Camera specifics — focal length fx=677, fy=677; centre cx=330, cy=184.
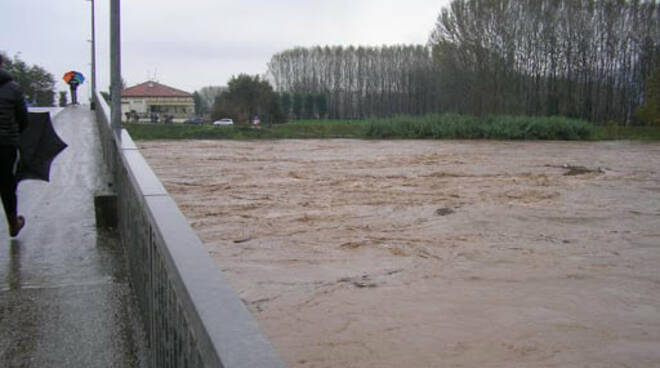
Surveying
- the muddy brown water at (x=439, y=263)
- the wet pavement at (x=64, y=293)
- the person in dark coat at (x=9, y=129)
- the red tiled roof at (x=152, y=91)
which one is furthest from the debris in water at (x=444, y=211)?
the red tiled roof at (x=152, y=91)

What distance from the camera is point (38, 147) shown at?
6.65 meters

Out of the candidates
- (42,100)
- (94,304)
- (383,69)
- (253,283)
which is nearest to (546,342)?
(253,283)

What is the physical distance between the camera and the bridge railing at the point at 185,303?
147 cm

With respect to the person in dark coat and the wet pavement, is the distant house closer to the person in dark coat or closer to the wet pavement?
the wet pavement

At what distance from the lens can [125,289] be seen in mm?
4672

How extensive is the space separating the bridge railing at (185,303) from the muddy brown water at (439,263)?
199cm

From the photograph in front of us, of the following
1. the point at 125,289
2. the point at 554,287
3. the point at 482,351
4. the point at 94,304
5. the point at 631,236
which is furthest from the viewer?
the point at 631,236

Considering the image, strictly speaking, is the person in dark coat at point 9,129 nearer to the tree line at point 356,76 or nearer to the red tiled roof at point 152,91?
the tree line at point 356,76

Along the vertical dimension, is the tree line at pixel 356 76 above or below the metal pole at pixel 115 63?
above

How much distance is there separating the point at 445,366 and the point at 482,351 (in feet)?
1.32

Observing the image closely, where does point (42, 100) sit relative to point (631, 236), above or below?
above

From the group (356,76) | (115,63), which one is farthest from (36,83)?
(356,76)

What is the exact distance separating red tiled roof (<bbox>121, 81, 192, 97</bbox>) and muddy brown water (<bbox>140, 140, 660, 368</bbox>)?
76467 millimetres

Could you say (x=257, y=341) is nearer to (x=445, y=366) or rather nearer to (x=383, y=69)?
(x=445, y=366)
